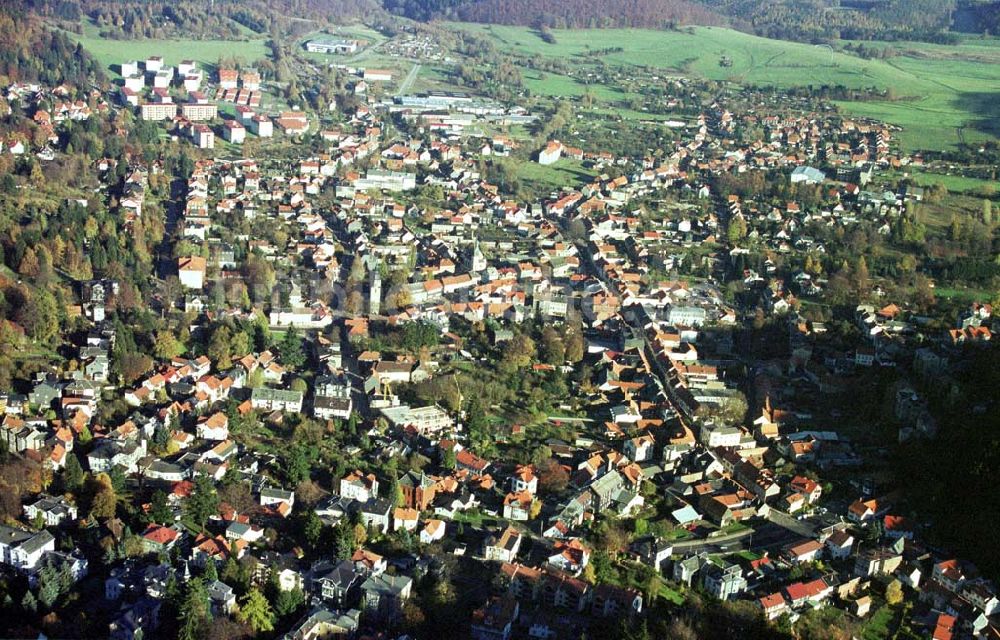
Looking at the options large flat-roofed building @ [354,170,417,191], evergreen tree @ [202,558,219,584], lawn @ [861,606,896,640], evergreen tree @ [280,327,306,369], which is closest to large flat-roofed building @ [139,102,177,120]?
large flat-roofed building @ [354,170,417,191]

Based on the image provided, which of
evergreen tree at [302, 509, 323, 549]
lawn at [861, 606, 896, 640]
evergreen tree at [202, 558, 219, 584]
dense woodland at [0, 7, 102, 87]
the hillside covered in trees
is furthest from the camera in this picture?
the hillside covered in trees

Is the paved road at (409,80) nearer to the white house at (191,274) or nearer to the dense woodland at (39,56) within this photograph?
the dense woodland at (39,56)

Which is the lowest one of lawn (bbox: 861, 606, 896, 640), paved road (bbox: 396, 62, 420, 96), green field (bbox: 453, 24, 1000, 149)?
lawn (bbox: 861, 606, 896, 640)

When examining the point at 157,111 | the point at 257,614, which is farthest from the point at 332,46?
the point at 257,614

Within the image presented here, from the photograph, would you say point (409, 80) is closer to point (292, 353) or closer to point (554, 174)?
point (554, 174)

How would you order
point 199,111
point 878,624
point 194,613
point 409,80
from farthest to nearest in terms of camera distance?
point 409,80 < point 199,111 < point 878,624 < point 194,613

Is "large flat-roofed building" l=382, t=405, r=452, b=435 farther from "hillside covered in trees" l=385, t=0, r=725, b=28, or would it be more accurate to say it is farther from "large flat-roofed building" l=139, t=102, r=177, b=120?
"hillside covered in trees" l=385, t=0, r=725, b=28
